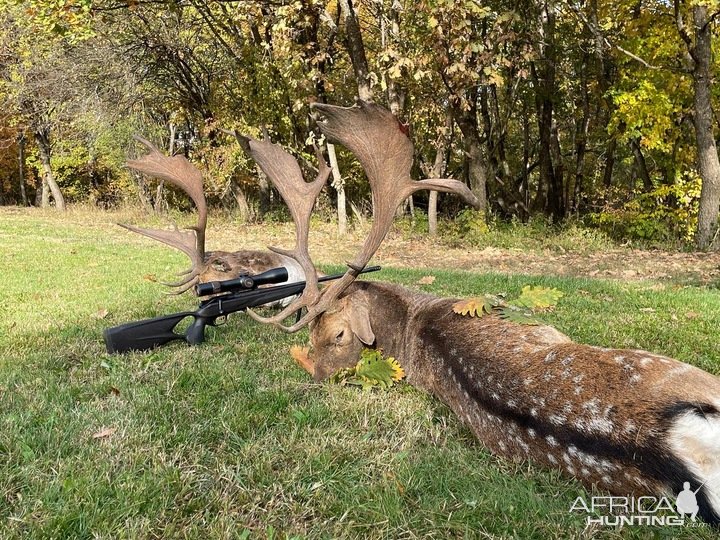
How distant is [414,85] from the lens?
54.6 ft

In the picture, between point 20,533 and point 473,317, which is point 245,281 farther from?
point 20,533

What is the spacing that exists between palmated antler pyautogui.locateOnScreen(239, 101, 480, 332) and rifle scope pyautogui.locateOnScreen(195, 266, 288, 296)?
1.32 metres

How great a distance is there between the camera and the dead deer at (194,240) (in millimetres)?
5828

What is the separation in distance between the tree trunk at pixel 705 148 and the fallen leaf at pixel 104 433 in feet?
45.6

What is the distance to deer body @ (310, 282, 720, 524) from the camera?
7.64 feet

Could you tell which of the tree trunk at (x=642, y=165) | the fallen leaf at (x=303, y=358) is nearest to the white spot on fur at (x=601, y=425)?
the fallen leaf at (x=303, y=358)

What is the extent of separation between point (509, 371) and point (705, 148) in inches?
519

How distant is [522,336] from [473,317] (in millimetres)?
498

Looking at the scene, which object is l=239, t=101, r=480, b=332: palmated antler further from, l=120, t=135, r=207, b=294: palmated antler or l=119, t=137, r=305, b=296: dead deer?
l=120, t=135, r=207, b=294: palmated antler

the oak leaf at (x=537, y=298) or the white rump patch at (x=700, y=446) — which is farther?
the oak leaf at (x=537, y=298)

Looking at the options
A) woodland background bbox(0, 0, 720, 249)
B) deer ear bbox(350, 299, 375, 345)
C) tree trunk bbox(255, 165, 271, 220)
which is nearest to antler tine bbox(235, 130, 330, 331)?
deer ear bbox(350, 299, 375, 345)

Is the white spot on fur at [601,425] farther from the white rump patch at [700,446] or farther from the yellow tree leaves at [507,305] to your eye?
the yellow tree leaves at [507,305]

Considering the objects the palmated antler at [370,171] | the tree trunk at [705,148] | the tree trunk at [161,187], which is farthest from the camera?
the tree trunk at [161,187]

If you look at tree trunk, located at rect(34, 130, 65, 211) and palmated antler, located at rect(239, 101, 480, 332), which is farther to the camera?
tree trunk, located at rect(34, 130, 65, 211)
